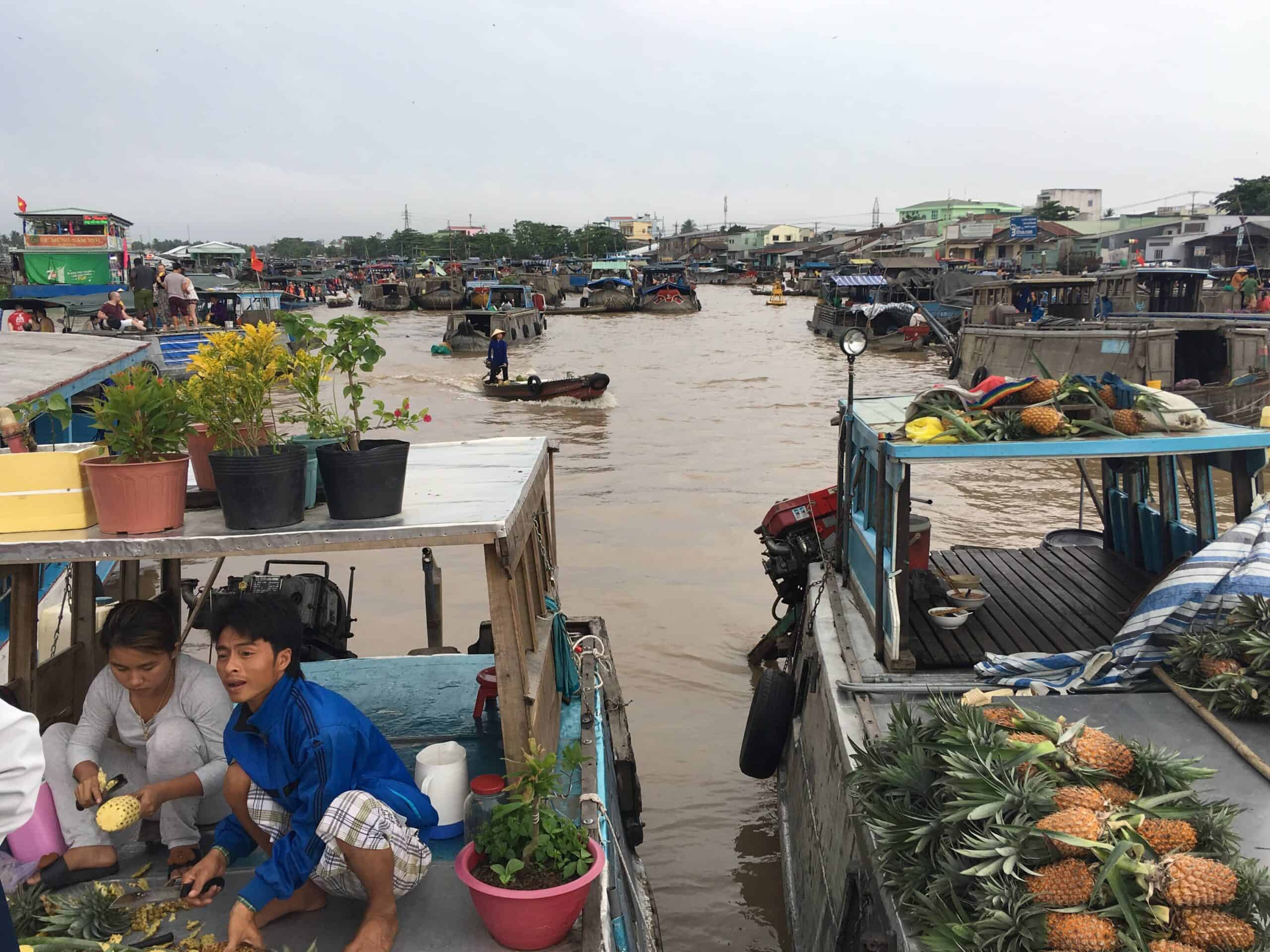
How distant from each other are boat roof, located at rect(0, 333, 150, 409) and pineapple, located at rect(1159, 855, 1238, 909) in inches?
211

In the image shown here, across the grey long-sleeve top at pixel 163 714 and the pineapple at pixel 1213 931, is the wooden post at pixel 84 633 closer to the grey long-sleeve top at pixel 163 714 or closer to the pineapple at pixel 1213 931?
the grey long-sleeve top at pixel 163 714

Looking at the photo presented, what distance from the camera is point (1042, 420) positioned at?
433cm

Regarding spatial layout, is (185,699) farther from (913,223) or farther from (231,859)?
(913,223)

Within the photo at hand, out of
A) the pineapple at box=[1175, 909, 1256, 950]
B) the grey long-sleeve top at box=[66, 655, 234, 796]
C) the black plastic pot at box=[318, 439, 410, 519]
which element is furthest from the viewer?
the grey long-sleeve top at box=[66, 655, 234, 796]

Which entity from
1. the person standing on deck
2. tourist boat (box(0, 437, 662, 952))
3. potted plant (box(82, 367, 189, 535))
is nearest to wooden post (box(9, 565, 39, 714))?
tourist boat (box(0, 437, 662, 952))

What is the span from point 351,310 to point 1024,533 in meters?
52.4

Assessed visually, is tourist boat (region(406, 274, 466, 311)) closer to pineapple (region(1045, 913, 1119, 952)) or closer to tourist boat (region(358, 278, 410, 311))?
tourist boat (region(358, 278, 410, 311))

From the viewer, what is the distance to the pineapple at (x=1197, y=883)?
2.39 meters


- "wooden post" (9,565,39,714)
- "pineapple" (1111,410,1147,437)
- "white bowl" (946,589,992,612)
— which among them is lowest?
"white bowl" (946,589,992,612)

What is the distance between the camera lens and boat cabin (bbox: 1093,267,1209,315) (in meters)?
25.6

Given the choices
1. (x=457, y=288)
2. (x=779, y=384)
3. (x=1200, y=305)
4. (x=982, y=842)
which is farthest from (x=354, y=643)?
(x=457, y=288)

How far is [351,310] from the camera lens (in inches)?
2277

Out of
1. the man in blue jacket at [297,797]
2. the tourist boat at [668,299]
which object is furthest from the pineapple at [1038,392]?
the tourist boat at [668,299]

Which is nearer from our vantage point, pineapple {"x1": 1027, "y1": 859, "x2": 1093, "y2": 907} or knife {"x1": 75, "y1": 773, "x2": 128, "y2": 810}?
pineapple {"x1": 1027, "y1": 859, "x2": 1093, "y2": 907}
